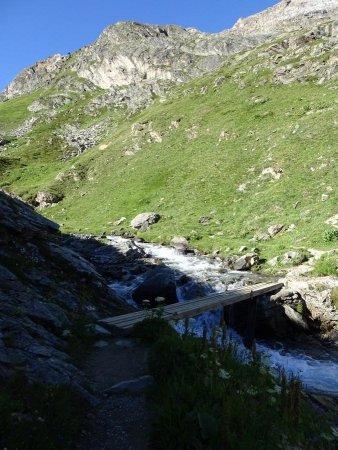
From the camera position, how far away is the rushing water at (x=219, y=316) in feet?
54.1

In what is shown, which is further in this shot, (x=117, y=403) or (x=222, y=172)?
(x=222, y=172)

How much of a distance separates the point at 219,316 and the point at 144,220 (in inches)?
916

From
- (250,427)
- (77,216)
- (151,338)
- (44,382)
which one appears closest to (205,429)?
(250,427)

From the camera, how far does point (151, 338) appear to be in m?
11.8

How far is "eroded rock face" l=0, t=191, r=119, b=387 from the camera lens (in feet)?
28.6

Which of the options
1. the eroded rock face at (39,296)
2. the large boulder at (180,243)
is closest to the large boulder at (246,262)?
the large boulder at (180,243)

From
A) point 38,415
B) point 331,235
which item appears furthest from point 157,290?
point 38,415

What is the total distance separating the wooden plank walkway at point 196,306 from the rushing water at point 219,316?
76cm

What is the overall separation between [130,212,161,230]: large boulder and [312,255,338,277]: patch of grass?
22.0 metres

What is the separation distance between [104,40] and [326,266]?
176172 millimetres

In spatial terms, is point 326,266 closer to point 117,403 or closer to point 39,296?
point 39,296

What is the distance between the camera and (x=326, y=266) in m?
24.6

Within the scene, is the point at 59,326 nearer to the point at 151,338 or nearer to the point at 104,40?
the point at 151,338

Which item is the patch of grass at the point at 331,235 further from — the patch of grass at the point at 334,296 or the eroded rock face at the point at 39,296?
the eroded rock face at the point at 39,296
